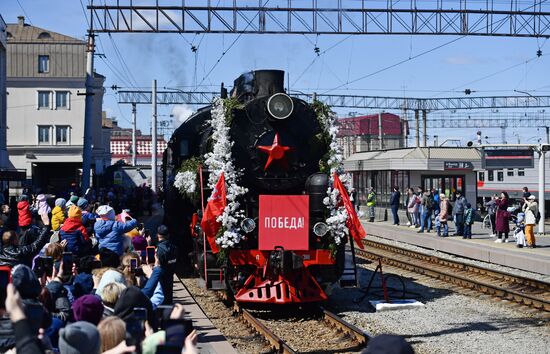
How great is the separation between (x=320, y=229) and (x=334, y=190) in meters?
0.72

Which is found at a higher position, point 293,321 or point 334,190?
point 334,190

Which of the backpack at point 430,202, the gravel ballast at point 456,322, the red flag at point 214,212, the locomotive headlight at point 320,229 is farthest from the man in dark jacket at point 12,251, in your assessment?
the backpack at point 430,202

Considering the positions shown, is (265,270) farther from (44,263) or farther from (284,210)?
(44,263)

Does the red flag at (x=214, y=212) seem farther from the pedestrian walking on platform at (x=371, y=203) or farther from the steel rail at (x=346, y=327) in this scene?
the pedestrian walking on platform at (x=371, y=203)

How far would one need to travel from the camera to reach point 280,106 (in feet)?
42.3

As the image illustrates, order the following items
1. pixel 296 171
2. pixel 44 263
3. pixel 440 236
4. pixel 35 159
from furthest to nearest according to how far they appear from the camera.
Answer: pixel 35 159, pixel 440 236, pixel 296 171, pixel 44 263

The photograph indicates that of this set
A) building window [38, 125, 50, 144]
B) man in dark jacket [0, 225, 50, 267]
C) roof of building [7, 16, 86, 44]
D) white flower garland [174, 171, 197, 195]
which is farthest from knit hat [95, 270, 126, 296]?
roof of building [7, 16, 86, 44]

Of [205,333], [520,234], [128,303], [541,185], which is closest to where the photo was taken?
[128,303]

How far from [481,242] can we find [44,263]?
18055 millimetres

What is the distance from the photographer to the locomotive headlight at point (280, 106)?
507 inches

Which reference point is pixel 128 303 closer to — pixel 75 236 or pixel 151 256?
pixel 151 256

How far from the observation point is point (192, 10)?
23.8 meters

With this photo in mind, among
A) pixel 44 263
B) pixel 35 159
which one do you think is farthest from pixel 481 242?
pixel 35 159

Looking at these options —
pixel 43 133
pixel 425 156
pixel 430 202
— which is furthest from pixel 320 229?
pixel 43 133
